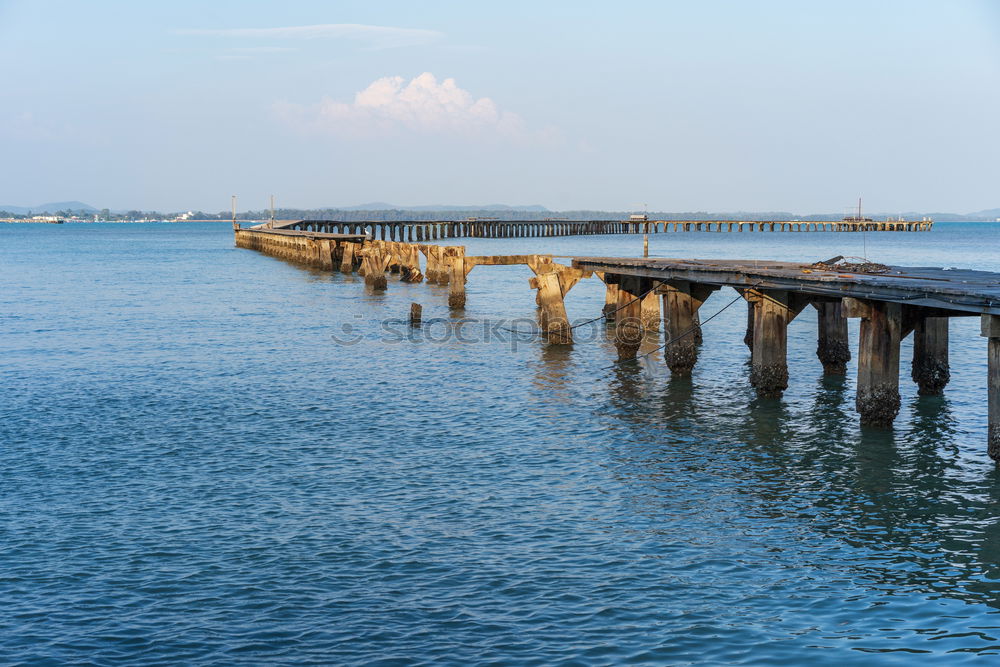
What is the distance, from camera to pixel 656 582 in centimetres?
1198

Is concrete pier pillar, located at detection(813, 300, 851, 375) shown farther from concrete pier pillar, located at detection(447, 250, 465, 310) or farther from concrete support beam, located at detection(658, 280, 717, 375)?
concrete pier pillar, located at detection(447, 250, 465, 310)

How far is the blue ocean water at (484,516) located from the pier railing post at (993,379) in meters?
0.66

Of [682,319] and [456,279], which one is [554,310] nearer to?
[682,319]

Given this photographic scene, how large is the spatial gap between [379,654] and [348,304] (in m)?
36.7

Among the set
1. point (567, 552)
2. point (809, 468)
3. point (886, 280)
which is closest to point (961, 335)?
point (886, 280)

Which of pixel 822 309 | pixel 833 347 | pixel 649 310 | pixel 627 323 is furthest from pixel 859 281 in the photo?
pixel 649 310

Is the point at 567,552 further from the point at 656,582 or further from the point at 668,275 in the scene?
the point at 668,275

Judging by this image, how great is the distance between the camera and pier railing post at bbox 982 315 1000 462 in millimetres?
15438

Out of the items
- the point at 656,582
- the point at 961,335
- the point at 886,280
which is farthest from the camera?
the point at 961,335

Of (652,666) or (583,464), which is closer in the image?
(652,666)

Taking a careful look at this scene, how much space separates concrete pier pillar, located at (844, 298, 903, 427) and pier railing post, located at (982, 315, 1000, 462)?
2586mm

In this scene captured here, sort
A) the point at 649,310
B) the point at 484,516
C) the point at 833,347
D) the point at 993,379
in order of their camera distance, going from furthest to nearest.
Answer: the point at 649,310
the point at 833,347
the point at 993,379
the point at 484,516

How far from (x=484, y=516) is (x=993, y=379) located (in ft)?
27.9

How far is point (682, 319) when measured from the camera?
25.8 meters
